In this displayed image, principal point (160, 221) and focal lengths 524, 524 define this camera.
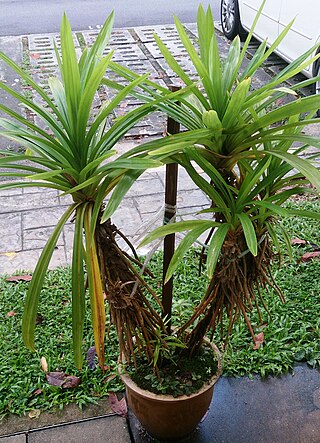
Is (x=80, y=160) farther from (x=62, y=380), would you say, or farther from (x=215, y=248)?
(x=62, y=380)

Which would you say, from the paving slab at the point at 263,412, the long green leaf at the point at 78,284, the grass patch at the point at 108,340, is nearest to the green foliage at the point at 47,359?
the grass patch at the point at 108,340

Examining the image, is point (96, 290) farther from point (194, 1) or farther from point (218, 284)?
point (194, 1)

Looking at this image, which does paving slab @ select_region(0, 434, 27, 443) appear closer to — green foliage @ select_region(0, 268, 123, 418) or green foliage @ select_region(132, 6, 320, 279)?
green foliage @ select_region(0, 268, 123, 418)

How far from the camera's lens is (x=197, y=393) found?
1942 mm

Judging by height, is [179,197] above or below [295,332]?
above

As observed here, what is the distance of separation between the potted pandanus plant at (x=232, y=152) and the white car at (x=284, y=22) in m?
2.81

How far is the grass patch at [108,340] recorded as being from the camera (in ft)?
7.60

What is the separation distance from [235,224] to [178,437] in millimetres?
993

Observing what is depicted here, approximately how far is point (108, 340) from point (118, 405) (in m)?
0.38

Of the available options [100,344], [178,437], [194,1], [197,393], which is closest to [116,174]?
[100,344]

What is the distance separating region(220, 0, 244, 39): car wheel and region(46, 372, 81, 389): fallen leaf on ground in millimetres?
5479

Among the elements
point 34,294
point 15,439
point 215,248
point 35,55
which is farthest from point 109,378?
point 35,55

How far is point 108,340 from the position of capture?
2.56 metres

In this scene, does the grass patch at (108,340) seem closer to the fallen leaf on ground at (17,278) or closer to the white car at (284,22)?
the fallen leaf on ground at (17,278)
